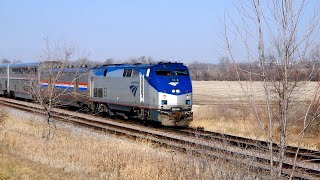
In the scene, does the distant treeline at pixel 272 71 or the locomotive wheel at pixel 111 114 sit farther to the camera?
the locomotive wheel at pixel 111 114

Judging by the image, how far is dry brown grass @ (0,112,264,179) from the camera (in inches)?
324

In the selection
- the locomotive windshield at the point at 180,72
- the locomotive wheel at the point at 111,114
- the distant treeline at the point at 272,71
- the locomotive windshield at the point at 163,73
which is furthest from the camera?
the locomotive wheel at the point at 111,114

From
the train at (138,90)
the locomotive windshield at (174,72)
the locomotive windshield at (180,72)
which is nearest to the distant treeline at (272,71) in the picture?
the train at (138,90)

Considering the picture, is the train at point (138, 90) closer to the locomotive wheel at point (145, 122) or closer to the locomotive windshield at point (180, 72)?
the locomotive windshield at point (180, 72)

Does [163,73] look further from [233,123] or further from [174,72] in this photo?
[233,123]

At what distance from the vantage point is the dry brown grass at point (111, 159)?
8.23 metres

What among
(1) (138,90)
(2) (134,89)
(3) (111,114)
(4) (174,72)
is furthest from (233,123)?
(3) (111,114)

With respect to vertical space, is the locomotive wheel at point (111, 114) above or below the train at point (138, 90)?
below

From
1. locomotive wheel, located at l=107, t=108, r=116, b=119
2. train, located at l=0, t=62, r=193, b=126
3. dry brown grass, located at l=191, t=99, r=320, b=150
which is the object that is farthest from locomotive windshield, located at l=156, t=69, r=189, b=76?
locomotive wheel, located at l=107, t=108, r=116, b=119

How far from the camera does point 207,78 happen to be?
3979 inches

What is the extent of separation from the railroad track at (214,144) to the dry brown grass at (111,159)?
0.39m

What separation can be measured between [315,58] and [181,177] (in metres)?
5.56

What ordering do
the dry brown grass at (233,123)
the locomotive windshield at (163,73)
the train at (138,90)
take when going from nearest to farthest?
1. the dry brown grass at (233,123)
2. the train at (138,90)
3. the locomotive windshield at (163,73)

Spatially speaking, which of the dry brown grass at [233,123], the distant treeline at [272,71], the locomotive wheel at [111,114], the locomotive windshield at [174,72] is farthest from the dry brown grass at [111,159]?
the locomotive wheel at [111,114]
